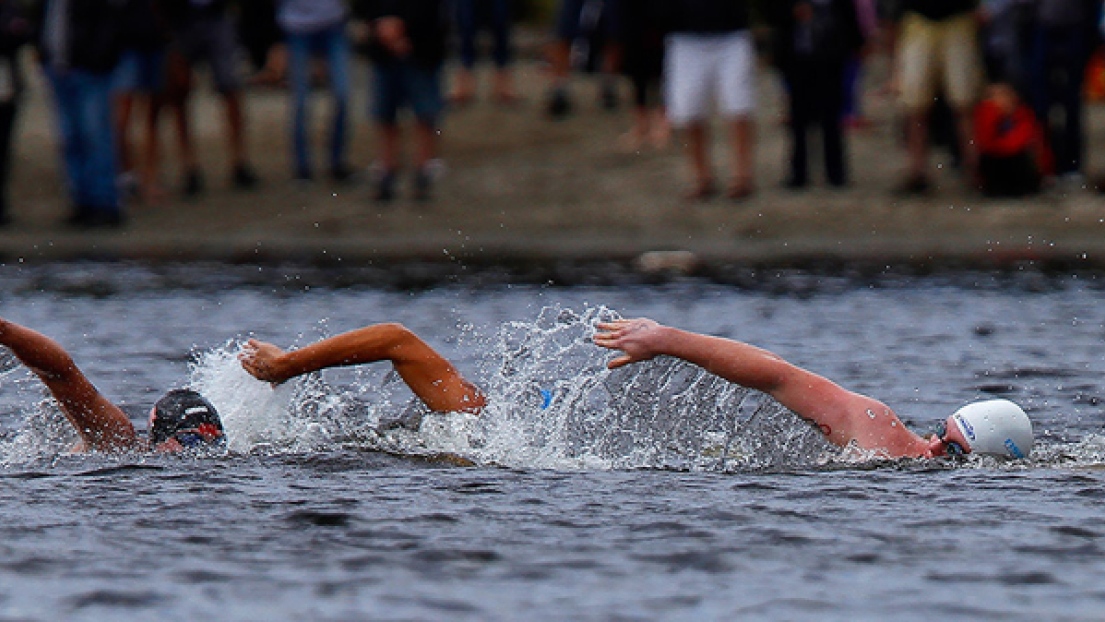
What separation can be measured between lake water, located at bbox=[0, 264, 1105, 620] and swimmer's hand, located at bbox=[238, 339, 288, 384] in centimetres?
28

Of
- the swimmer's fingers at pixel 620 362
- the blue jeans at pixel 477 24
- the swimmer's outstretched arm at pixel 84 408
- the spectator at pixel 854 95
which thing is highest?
the blue jeans at pixel 477 24

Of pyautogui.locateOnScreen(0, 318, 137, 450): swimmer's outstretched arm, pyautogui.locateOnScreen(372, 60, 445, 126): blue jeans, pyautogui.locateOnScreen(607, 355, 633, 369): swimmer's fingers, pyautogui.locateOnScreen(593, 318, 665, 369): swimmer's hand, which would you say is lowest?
pyautogui.locateOnScreen(0, 318, 137, 450): swimmer's outstretched arm

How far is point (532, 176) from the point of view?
72.0 ft

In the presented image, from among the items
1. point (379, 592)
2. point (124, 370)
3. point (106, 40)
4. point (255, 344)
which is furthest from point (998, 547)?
point (106, 40)

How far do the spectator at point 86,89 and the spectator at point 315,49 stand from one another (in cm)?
178

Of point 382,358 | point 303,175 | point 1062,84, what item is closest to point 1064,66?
point 1062,84

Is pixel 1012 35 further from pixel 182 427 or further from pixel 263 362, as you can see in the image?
pixel 182 427

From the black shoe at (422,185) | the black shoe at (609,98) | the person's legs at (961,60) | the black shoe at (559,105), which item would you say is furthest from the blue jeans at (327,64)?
the person's legs at (961,60)

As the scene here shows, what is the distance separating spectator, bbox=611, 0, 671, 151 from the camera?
21.6 metres

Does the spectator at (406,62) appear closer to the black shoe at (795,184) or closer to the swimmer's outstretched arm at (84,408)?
the black shoe at (795,184)

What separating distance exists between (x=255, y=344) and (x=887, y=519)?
10.2 ft

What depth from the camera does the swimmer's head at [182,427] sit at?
33.7 feet

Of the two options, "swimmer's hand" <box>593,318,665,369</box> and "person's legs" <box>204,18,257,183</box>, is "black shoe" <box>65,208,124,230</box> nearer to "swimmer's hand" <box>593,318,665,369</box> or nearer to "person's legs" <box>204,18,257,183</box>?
"person's legs" <box>204,18,257,183</box>

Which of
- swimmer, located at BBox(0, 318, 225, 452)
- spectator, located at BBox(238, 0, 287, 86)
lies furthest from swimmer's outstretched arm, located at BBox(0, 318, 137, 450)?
spectator, located at BBox(238, 0, 287, 86)
